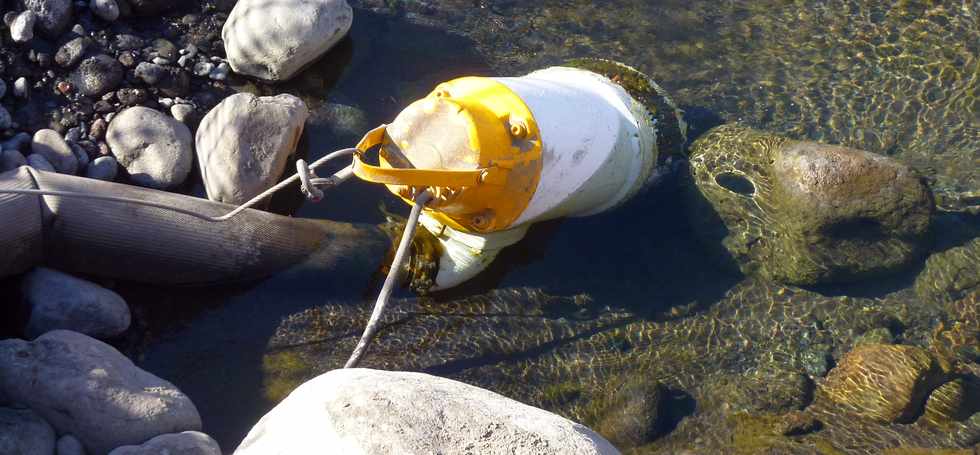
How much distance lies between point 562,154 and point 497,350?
1109 millimetres

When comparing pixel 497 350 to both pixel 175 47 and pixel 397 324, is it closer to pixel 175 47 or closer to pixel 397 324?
pixel 397 324

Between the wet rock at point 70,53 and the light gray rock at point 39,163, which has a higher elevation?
the wet rock at point 70,53

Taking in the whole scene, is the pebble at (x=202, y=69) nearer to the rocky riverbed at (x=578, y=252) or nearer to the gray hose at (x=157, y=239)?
the rocky riverbed at (x=578, y=252)

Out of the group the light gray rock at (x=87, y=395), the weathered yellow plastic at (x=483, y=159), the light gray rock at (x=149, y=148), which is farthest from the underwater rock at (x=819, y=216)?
the light gray rock at (x=87, y=395)

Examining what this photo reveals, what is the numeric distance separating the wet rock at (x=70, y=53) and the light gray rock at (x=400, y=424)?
3300 mm

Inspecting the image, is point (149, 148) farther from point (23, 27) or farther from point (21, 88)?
point (23, 27)

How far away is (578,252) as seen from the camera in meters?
5.12

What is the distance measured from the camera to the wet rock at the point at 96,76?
5305 mm

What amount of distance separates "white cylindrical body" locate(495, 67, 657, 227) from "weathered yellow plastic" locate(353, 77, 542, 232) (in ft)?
0.28

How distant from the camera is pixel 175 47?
5707mm

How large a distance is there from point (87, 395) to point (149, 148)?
1.85 metres

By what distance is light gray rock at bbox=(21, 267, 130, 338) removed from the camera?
419cm

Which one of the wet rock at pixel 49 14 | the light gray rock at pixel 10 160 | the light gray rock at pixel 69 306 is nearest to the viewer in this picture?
the light gray rock at pixel 69 306

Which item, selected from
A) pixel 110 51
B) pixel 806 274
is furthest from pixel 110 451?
pixel 806 274
